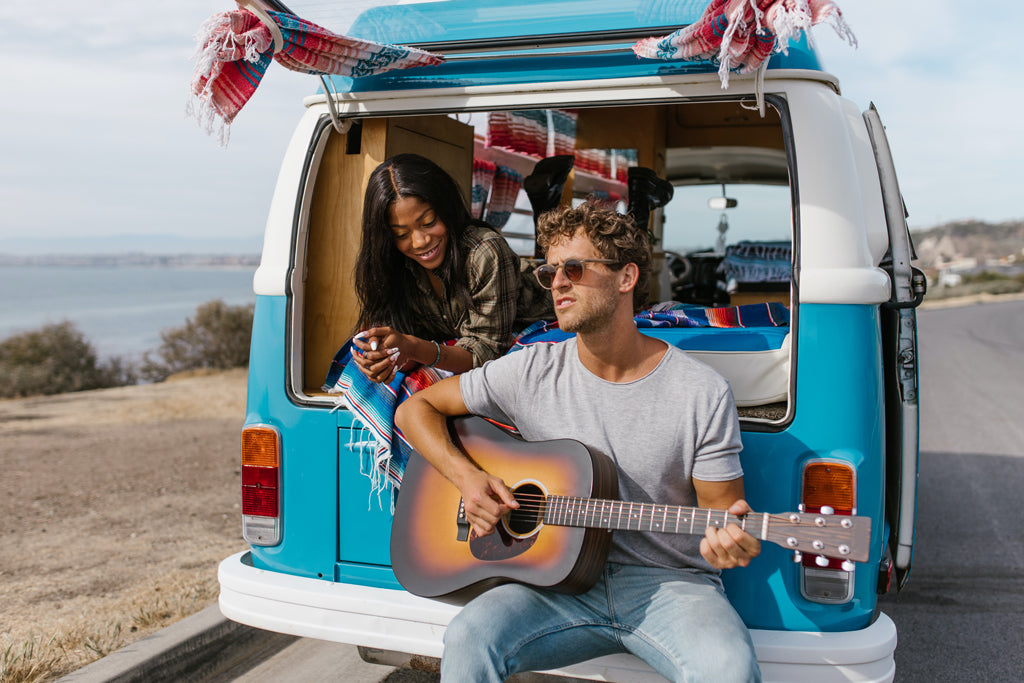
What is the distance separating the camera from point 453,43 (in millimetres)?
2768

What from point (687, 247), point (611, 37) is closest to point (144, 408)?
point (687, 247)

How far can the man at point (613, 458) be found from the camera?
2.07m

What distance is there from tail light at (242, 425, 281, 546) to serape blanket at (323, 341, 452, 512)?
11.9 inches

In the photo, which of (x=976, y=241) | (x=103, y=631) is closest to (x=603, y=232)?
(x=103, y=631)

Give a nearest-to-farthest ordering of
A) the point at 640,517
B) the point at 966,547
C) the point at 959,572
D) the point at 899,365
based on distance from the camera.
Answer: the point at 640,517 < the point at 899,365 < the point at 959,572 < the point at 966,547

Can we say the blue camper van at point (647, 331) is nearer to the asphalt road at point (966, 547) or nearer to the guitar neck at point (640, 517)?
the guitar neck at point (640, 517)

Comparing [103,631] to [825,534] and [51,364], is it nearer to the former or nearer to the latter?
[825,534]

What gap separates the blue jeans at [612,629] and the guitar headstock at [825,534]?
31cm

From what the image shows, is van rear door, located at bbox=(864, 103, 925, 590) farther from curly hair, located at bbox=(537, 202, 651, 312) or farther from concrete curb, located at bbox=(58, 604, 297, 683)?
concrete curb, located at bbox=(58, 604, 297, 683)

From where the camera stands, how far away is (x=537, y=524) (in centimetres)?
225

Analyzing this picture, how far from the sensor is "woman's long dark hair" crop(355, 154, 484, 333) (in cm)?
284

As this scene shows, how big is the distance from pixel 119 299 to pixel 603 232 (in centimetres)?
4208

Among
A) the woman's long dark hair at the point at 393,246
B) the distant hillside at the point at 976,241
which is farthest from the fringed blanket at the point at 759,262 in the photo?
the distant hillside at the point at 976,241

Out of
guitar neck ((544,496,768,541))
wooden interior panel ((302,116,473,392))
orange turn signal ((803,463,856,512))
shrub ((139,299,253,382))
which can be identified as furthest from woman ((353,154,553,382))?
shrub ((139,299,253,382))
